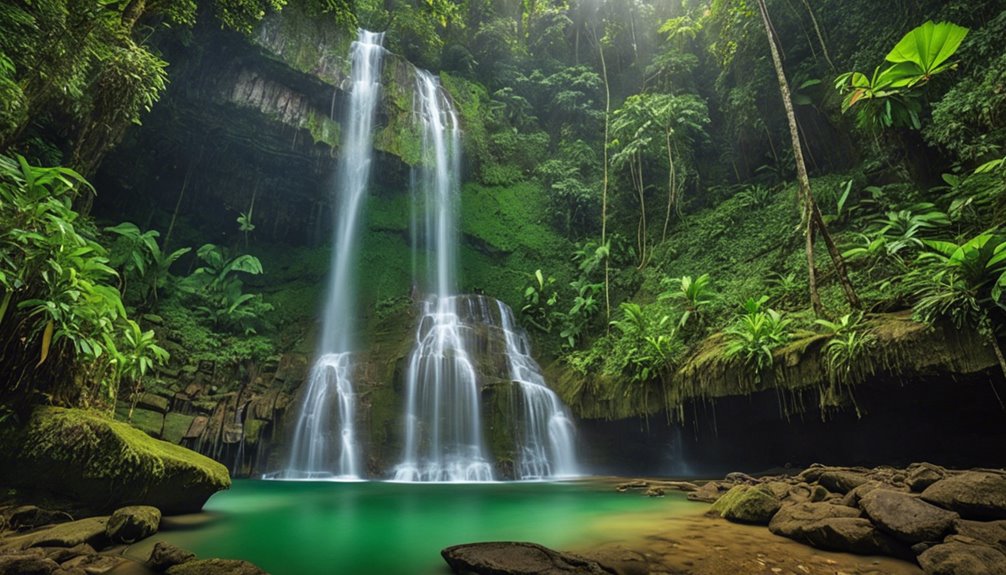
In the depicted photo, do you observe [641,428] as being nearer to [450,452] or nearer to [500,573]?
[450,452]

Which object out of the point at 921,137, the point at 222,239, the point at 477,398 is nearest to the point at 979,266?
the point at 921,137

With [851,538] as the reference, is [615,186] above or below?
above

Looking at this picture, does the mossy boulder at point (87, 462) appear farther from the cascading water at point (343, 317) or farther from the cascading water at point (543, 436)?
the cascading water at point (543, 436)

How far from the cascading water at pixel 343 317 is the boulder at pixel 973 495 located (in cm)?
903

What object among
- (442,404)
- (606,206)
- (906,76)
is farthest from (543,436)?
(906,76)

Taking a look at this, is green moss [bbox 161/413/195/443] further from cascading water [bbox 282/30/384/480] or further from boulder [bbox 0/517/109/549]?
boulder [bbox 0/517/109/549]

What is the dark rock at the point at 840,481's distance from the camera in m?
4.30

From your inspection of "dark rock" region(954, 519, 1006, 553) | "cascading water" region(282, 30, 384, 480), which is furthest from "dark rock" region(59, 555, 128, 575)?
"cascading water" region(282, 30, 384, 480)

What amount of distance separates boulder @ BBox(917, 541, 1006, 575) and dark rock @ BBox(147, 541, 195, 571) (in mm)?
4570

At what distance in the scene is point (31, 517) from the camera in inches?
138

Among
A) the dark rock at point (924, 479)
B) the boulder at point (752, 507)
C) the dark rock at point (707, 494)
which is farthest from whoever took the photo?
the dark rock at point (707, 494)

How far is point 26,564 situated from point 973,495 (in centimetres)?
599

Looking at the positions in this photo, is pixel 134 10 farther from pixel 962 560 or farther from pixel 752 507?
pixel 962 560

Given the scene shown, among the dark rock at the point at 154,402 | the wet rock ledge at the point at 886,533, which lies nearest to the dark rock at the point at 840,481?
the wet rock ledge at the point at 886,533
